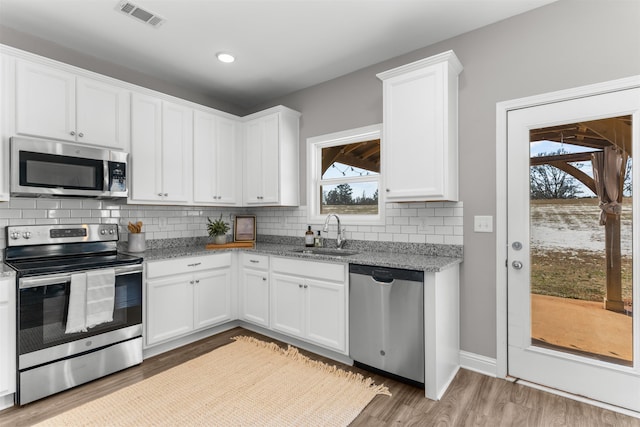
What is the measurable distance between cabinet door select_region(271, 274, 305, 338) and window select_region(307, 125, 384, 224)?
2.81ft

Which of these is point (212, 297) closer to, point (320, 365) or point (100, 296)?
point (100, 296)

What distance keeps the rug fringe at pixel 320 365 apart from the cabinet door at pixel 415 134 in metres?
1.41

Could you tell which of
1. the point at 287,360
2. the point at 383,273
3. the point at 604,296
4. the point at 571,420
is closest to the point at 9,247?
the point at 287,360

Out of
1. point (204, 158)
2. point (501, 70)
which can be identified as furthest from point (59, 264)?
point (501, 70)

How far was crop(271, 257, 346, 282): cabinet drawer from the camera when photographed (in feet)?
8.69

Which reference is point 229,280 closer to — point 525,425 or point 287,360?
point 287,360

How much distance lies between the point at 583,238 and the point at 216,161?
340 centimetres

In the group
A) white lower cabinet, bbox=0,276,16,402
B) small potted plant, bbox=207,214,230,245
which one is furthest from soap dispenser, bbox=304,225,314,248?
white lower cabinet, bbox=0,276,16,402

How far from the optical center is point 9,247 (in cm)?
246

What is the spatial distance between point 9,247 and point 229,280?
5.76 feet

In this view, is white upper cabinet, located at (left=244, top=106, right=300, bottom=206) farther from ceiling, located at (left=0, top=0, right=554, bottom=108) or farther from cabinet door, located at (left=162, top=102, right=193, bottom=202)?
cabinet door, located at (left=162, top=102, right=193, bottom=202)

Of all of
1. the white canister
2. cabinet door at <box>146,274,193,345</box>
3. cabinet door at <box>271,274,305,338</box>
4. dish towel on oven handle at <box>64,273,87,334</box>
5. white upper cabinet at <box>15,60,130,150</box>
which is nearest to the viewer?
dish towel on oven handle at <box>64,273,87,334</box>

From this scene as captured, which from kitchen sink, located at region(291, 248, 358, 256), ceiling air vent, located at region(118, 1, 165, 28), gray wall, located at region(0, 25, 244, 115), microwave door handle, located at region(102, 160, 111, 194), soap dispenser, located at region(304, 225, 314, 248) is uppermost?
ceiling air vent, located at region(118, 1, 165, 28)

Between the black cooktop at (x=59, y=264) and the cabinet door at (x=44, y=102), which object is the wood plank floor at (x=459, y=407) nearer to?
the black cooktop at (x=59, y=264)
